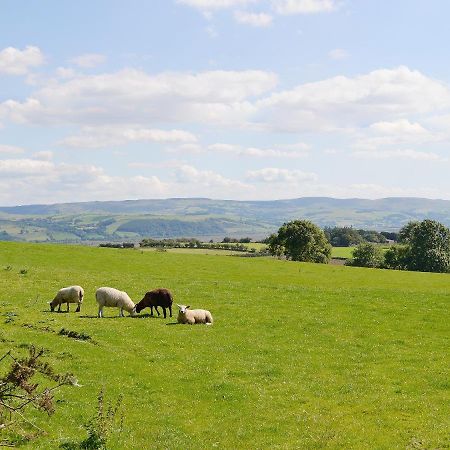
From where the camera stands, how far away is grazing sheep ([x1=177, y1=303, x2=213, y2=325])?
3278 centimetres

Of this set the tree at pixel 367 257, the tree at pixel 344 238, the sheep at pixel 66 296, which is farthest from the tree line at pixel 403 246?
the sheep at pixel 66 296

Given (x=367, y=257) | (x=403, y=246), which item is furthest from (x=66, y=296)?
(x=403, y=246)

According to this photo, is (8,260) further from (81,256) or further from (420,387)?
(420,387)

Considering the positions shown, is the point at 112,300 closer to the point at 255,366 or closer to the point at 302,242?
the point at 255,366

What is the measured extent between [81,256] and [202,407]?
175 feet

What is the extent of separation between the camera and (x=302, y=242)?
113 m

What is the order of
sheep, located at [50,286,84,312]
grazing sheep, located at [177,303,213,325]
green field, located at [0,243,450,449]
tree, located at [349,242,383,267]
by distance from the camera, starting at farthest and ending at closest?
tree, located at [349,242,383,267]
sheep, located at [50,286,84,312]
grazing sheep, located at [177,303,213,325]
green field, located at [0,243,450,449]

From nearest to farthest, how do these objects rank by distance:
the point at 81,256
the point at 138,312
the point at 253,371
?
the point at 253,371
the point at 138,312
the point at 81,256

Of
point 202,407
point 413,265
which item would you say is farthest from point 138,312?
point 413,265

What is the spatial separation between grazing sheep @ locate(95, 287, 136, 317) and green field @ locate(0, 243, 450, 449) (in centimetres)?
112

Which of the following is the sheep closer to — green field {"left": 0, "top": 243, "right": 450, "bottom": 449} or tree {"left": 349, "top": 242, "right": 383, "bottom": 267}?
green field {"left": 0, "top": 243, "right": 450, "bottom": 449}

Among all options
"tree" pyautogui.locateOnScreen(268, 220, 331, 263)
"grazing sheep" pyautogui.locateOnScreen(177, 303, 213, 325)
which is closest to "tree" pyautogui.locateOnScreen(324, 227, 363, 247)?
"tree" pyautogui.locateOnScreen(268, 220, 331, 263)

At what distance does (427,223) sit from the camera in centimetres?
11200

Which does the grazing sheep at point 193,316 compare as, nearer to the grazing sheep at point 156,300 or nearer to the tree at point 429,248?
the grazing sheep at point 156,300
